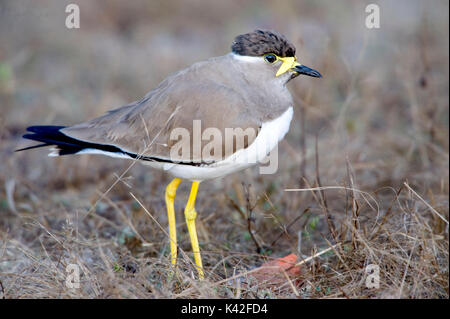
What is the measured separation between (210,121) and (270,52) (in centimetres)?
58

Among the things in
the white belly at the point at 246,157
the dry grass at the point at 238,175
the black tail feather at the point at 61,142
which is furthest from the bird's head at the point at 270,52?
the black tail feather at the point at 61,142

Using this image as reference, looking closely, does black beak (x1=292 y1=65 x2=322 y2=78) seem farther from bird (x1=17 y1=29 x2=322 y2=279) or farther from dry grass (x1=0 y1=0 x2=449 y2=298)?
dry grass (x1=0 y1=0 x2=449 y2=298)

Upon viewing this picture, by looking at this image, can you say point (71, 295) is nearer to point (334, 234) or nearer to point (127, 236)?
point (127, 236)

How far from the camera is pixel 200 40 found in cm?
805

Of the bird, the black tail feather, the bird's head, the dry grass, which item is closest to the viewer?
the dry grass

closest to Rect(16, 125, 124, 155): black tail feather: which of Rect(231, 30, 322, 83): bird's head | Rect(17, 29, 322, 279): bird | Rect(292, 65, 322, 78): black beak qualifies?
Rect(17, 29, 322, 279): bird

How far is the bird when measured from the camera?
10.1 ft

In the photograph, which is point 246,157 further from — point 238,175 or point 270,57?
point 238,175

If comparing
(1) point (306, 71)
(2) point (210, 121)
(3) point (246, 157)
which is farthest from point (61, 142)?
(1) point (306, 71)

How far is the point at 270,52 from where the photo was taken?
128 inches

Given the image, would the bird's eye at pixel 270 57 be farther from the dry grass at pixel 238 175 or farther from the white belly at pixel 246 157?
the dry grass at pixel 238 175

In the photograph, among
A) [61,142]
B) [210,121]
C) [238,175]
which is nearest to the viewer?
[210,121]
